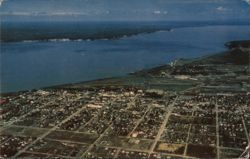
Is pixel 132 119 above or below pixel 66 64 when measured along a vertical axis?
below

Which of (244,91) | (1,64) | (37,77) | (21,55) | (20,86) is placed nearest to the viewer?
(244,91)

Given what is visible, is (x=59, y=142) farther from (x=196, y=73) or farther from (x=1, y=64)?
(x=1, y=64)

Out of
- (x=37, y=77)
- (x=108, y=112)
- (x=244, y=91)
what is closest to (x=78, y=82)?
(x=37, y=77)

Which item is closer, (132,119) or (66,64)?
(132,119)

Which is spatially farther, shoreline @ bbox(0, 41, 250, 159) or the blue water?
the blue water

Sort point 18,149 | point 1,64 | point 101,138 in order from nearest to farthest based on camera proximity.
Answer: point 18,149 < point 101,138 < point 1,64

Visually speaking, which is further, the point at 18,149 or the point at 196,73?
the point at 196,73

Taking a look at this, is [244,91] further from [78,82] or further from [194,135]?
[78,82]

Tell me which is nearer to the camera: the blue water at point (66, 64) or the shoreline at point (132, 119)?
the shoreline at point (132, 119)

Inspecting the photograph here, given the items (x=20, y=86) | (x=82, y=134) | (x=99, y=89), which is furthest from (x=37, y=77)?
(x=82, y=134)
